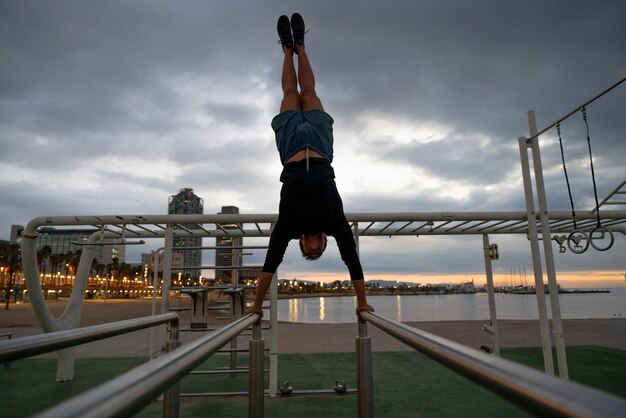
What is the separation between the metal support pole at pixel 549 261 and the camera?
4562mm

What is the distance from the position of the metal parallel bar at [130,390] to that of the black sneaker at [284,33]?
3.60 m

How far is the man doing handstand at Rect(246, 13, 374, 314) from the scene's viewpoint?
115 inches

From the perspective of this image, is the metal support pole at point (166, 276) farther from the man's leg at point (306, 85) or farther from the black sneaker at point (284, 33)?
the black sneaker at point (284, 33)

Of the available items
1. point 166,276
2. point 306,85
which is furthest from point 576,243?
point 166,276

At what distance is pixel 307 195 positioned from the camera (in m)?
2.97

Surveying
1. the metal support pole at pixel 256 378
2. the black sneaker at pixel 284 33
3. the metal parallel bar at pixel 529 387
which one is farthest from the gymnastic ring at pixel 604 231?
the metal parallel bar at pixel 529 387

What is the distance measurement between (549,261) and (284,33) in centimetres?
437

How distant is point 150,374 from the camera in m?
0.53

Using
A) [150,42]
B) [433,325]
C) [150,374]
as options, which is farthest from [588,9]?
[150,42]

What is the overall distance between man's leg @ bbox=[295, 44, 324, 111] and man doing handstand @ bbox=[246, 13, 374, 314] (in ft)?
0.04

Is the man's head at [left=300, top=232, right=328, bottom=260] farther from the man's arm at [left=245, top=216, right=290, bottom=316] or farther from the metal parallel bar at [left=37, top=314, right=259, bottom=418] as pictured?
the metal parallel bar at [left=37, top=314, right=259, bottom=418]

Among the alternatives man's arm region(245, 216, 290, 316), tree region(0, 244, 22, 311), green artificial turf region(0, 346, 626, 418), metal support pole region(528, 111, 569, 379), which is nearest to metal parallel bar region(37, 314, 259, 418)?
man's arm region(245, 216, 290, 316)

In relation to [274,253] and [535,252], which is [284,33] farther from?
[535,252]

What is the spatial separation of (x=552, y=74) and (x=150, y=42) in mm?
17783
